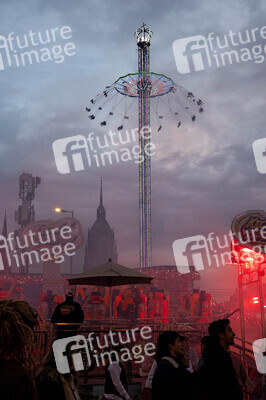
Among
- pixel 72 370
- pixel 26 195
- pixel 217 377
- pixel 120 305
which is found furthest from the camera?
pixel 26 195

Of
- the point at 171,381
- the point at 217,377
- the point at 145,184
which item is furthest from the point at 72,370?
the point at 145,184

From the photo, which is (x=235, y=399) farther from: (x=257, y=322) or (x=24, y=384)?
(x=257, y=322)

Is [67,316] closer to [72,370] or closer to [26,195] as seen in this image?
[72,370]

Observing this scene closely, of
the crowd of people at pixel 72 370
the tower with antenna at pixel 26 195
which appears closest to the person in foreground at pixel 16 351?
the crowd of people at pixel 72 370

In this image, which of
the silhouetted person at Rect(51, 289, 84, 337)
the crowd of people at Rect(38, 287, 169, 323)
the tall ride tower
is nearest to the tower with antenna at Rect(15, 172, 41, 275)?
the tall ride tower

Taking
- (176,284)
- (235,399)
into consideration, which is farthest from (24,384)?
(176,284)

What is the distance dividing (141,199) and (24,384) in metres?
51.3

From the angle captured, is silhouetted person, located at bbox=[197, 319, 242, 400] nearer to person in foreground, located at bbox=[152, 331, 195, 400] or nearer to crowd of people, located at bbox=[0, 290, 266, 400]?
crowd of people, located at bbox=[0, 290, 266, 400]

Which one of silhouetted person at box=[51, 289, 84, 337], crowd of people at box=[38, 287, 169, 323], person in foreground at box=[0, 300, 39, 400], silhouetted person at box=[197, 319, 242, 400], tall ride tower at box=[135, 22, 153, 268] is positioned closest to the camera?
person in foreground at box=[0, 300, 39, 400]

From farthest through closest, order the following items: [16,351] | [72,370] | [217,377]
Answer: [217,377] < [72,370] < [16,351]

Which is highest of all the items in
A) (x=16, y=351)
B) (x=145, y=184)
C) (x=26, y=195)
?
(x=26, y=195)

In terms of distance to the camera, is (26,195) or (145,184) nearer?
(145,184)

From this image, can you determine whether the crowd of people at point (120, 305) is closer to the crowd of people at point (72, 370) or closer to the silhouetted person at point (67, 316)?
the silhouetted person at point (67, 316)

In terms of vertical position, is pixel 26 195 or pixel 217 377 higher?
pixel 26 195
